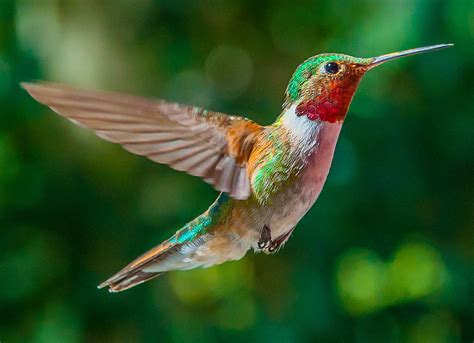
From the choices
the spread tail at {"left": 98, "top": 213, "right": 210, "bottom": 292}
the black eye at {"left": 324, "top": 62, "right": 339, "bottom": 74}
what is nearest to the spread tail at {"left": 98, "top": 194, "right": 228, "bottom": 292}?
the spread tail at {"left": 98, "top": 213, "right": 210, "bottom": 292}

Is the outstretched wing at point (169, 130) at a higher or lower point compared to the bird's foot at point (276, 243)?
higher

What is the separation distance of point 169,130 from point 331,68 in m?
0.23

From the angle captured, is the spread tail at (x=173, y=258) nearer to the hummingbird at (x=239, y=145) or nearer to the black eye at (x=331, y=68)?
the hummingbird at (x=239, y=145)

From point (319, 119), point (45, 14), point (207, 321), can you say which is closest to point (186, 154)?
point (319, 119)

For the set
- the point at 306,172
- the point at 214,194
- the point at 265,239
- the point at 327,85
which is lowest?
the point at 214,194

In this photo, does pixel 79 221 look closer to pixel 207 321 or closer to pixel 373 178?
pixel 207 321

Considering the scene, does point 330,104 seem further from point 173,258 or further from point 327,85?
point 173,258

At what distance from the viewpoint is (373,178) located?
2.91 metres

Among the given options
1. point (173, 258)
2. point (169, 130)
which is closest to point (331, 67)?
point (169, 130)

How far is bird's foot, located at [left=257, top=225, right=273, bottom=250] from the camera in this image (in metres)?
1.22

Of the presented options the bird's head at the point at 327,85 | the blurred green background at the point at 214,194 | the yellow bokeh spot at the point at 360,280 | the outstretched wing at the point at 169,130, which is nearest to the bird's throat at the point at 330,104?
the bird's head at the point at 327,85

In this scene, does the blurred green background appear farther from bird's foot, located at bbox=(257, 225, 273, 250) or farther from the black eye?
the black eye

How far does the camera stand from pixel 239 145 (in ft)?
4.01

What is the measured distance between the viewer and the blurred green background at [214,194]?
2.84m
